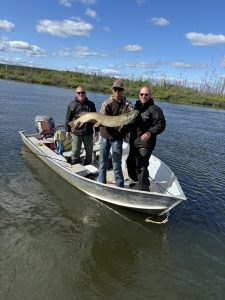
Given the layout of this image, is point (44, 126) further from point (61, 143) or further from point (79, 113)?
point (79, 113)

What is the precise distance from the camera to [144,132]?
6430mm

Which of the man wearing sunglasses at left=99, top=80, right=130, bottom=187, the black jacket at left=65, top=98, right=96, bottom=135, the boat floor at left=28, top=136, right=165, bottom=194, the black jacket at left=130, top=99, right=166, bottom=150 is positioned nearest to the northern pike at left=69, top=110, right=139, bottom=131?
the man wearing sunglasses at left=99, top=80, right=130, bottom=187

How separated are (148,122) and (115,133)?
66 cm

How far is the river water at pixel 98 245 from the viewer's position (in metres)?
4.77

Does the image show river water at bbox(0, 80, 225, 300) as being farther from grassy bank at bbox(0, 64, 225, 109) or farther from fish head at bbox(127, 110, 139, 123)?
grassy bank at bbox(0, 64, 225, 109)

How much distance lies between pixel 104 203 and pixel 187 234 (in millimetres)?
1828

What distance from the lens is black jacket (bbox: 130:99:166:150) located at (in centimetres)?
628

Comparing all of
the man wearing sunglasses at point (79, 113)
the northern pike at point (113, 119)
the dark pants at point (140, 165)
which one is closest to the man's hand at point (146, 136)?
the dark pants at point (140, 165)

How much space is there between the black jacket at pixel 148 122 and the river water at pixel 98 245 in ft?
4.96

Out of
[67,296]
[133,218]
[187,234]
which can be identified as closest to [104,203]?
[133,218]

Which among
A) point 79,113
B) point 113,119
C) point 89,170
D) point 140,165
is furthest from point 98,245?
point 79,113

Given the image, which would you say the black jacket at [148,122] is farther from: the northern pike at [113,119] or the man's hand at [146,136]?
the northern pike at [113,119]

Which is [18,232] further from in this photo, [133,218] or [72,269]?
[133,218]

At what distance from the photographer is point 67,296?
4.50 m
